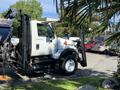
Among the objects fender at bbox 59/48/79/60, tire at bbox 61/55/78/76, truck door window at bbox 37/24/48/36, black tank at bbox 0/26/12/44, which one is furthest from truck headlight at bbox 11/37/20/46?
tire at bbox 61/55/78/76

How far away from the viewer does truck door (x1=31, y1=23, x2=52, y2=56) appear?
15.4m

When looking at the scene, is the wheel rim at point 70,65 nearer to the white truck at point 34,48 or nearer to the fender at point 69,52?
the white truck at point 34,48

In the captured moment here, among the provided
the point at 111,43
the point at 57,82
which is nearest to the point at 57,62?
the point at 57,82

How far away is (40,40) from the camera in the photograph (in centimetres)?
1559

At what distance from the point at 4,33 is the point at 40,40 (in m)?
1.56

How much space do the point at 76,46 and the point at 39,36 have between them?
2.43 meters

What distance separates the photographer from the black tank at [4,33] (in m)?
14.8

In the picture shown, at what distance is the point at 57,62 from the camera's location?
1645cm

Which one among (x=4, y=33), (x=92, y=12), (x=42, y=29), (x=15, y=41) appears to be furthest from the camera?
(x=42, y=29)

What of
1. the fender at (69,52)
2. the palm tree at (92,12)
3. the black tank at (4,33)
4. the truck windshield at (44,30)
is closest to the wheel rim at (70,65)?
the fender at (69,52)

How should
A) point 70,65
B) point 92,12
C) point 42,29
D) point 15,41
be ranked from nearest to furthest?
point 92,12 → point 15,41 → point 42,29 → point 70,65

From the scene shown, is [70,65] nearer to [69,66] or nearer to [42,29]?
[69,66]

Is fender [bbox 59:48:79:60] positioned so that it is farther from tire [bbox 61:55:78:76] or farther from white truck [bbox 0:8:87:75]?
tire [bbox 61:55:78:76]

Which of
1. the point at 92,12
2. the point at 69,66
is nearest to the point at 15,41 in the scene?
the point at 69,66
